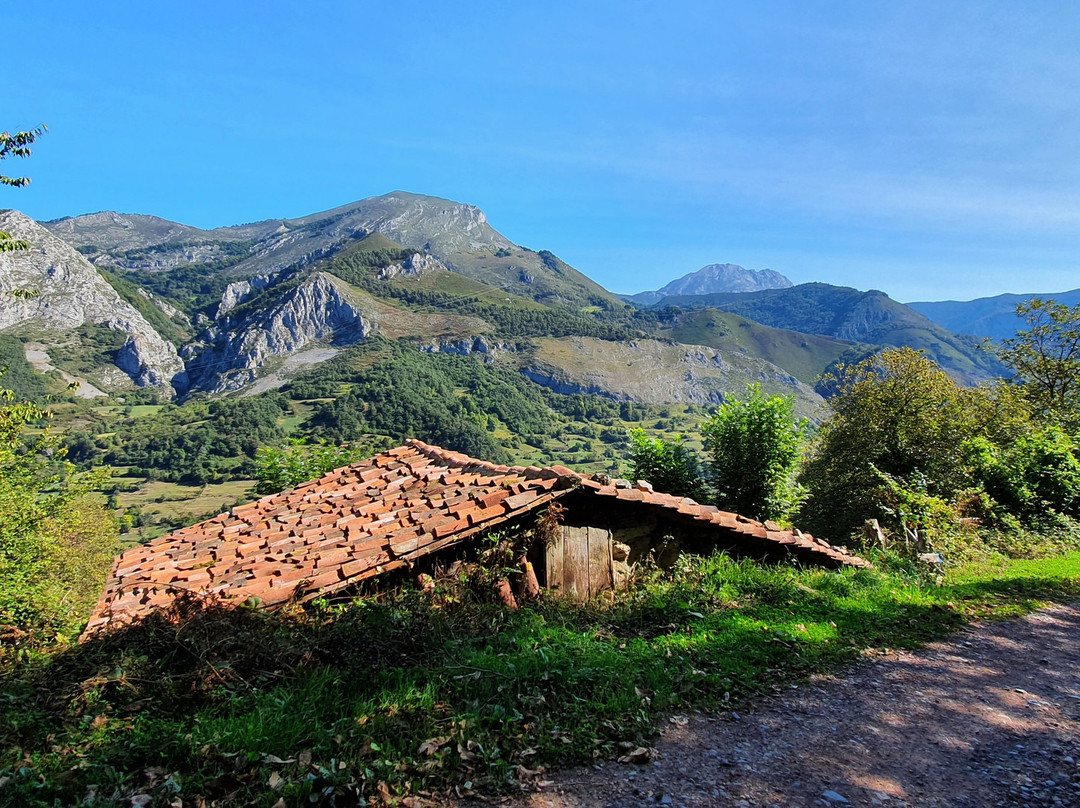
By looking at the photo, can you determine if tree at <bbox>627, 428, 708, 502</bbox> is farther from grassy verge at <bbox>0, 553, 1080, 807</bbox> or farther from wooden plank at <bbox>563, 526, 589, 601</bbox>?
grassy verge at <bbox>0, 553, 1080, 807</bbox>

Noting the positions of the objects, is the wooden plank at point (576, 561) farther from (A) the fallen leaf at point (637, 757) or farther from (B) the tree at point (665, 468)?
(B) the tree at point (665, 468)

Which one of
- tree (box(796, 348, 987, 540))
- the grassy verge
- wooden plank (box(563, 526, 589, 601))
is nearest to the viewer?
the grassy verge

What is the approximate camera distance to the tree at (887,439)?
20.9m

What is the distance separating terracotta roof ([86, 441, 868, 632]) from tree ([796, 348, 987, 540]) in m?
13.7

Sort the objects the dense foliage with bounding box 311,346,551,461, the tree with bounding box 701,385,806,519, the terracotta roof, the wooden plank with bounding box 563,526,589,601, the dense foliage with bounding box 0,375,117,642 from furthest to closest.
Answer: the dense foliage with bounding box 311,346,551,461, the dense foliage with bounding box 0,375,117,642, the tree with bounding box 701,385,806,519, the wooden plank with bounding box 563,526,589,601, the terracotta roof

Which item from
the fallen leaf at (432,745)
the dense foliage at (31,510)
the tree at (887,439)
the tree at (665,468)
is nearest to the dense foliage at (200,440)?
the dense foliage at (31,510)

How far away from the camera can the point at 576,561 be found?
7859 mm

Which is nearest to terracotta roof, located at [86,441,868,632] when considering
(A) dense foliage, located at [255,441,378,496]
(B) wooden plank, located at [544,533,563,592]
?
(B) wooden plank, located at [544,533,563,592]

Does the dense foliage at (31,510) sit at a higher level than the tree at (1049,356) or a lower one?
lower

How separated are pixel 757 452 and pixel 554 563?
38.4ft

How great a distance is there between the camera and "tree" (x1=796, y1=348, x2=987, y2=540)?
20906 millimetres

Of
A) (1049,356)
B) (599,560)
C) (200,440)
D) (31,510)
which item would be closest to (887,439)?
(1049,356)

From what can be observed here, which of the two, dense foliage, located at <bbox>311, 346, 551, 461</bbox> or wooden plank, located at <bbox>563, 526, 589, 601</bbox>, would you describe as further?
dense foliage, located at <bbox>311, 346, 551, 461</bbox>

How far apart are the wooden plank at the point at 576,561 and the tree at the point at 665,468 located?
33.8ft
